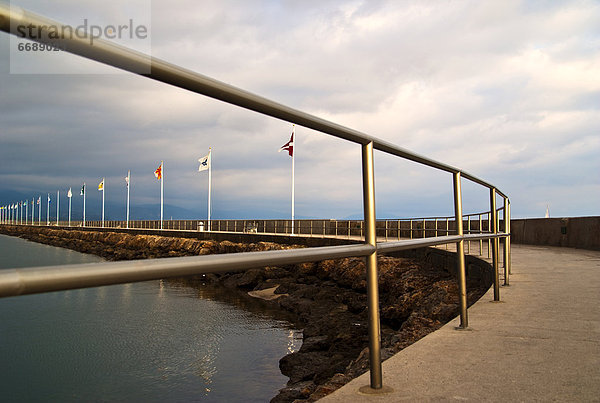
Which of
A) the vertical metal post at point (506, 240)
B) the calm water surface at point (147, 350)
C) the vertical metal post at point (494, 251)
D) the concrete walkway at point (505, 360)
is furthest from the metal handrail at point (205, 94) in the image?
the calm water surface at point (147, 350)

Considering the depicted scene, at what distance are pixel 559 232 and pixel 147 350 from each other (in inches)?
529

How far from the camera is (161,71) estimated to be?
1.07 m

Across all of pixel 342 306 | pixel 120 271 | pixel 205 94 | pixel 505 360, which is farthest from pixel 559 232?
pixel 120 271

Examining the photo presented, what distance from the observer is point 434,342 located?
289 cm

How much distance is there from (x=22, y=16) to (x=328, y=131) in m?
1.17

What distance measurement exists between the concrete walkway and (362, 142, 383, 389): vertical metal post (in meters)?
0.14

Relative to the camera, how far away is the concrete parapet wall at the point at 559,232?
44.2ft

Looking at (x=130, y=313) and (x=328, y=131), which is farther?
(x=130, y=313)

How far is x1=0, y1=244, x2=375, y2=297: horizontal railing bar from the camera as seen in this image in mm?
779

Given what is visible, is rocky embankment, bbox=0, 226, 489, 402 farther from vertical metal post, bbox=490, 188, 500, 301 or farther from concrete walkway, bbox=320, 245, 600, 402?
concrete walkway, bbox=320, 245, 600, 402

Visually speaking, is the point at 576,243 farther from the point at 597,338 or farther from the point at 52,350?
the point at 52,350

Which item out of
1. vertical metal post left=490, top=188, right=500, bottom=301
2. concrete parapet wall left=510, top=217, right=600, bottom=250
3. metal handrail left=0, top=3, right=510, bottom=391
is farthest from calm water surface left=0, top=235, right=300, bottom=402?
concrete parapet wall left=510, top=217, right=600, bottom=250

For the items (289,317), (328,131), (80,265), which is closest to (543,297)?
(328,131)

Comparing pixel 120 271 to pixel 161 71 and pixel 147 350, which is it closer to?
pixel 161 71
